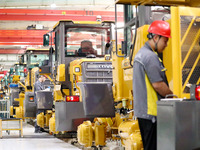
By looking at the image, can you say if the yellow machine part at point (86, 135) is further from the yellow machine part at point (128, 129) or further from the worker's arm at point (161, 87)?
the worker's arm at point (161, 87)

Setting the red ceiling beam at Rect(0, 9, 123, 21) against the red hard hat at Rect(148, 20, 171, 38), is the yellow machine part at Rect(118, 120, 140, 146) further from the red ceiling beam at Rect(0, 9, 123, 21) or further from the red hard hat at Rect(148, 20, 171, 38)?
the red ceiling beam at Rect(0, 9, 123, 21)

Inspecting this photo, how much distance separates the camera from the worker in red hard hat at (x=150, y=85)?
12.8 feet

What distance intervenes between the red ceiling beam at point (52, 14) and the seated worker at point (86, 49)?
25.7 feet

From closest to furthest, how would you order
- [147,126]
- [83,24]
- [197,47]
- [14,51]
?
1. [147,126]
2. [197,47]
3. [83,24]
4. [14,51]

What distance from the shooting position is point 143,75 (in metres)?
3.99

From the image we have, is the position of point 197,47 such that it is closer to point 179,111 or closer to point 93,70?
point 179,111

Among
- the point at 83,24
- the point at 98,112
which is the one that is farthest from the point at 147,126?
the point at 83,24

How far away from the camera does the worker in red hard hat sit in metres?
3.91

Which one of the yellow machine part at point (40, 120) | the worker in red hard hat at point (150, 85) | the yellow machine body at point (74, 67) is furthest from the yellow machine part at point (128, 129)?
the yellow machine part at point (40, 120)

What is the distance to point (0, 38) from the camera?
71.9 ft

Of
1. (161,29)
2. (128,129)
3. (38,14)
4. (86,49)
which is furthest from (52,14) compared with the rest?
(161,29)

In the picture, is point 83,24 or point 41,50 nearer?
point 83,24

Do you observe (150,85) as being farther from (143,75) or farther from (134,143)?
(134,143)

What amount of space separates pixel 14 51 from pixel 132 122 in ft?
77.7
